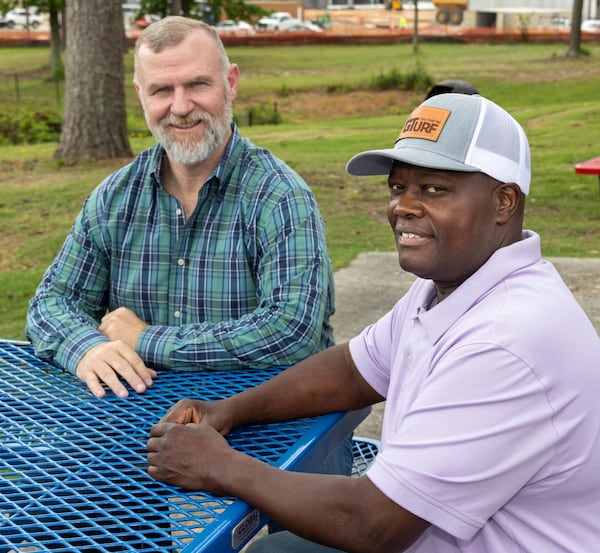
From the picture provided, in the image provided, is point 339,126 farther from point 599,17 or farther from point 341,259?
point 599,17

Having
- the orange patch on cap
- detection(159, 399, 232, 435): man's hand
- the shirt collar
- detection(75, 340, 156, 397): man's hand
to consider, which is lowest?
detection(75, 340, 156, 397): man's hand

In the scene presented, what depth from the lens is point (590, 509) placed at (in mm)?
1791

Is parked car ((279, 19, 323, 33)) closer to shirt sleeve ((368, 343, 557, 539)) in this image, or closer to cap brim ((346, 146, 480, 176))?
cap brim ((346, 146, 480, 176))

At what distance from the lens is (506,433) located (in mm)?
1666

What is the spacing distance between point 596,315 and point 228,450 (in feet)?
11.0

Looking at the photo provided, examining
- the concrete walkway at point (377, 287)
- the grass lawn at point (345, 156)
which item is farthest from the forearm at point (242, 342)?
the grass lawn at point (345, 156)

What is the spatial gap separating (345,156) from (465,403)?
1118 centimetres

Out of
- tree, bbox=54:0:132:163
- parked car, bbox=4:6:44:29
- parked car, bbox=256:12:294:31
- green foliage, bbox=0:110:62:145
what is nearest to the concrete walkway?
tree, bbox=54:0:132:163

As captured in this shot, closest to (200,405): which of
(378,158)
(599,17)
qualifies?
(378,158)

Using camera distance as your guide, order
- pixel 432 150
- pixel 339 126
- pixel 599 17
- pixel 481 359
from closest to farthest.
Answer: pixel 481 359
pixel 432 150
pixel 339 126
pixel 599 17

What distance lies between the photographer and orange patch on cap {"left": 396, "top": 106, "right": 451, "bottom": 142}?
1921mm

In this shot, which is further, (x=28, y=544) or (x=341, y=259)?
(x=341, y=259)

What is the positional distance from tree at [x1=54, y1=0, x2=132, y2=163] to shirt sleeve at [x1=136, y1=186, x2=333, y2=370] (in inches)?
388

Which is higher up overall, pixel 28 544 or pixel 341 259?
pixel 28 544
